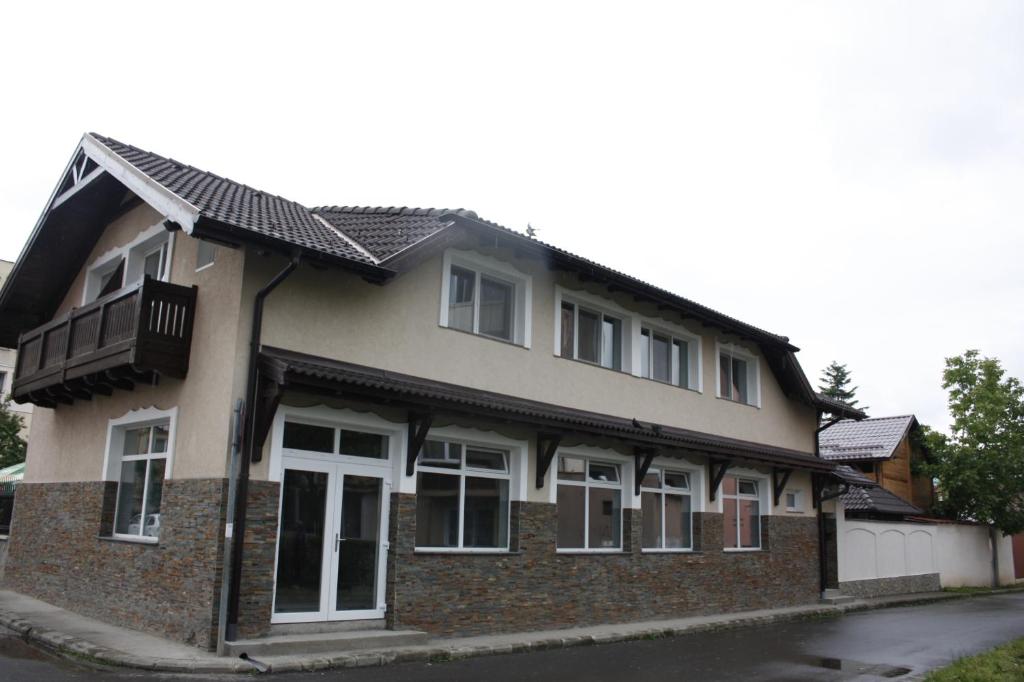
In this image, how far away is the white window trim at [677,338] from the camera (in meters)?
17.1

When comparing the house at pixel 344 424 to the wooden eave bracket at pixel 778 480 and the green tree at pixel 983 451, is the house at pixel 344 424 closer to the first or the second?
the wooden eave bracket at pixel 778 480

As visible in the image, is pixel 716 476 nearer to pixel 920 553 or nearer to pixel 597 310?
pixel 597 310

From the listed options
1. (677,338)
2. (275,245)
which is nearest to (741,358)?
(677,338)

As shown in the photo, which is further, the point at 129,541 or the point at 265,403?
the point at 129,541

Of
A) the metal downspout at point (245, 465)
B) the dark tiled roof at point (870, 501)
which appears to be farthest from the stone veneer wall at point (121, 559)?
the dark tiled roof at point (870, 501)

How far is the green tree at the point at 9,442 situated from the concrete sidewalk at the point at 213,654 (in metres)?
24.3

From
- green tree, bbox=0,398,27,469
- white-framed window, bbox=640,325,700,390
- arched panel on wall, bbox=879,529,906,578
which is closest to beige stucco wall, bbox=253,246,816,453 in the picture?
white-framed window, bbox=640,325,700,390

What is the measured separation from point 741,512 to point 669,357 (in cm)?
390

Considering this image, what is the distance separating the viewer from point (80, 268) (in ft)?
53.9

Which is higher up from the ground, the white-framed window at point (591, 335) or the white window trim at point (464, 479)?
the white-framed window at point (591, 335)

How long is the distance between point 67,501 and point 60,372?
253cm

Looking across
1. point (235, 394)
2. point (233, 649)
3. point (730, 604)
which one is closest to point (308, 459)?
point (235, 394)

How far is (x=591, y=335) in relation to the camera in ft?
52.8

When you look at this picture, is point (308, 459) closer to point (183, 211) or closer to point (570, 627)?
point (183, 211)
